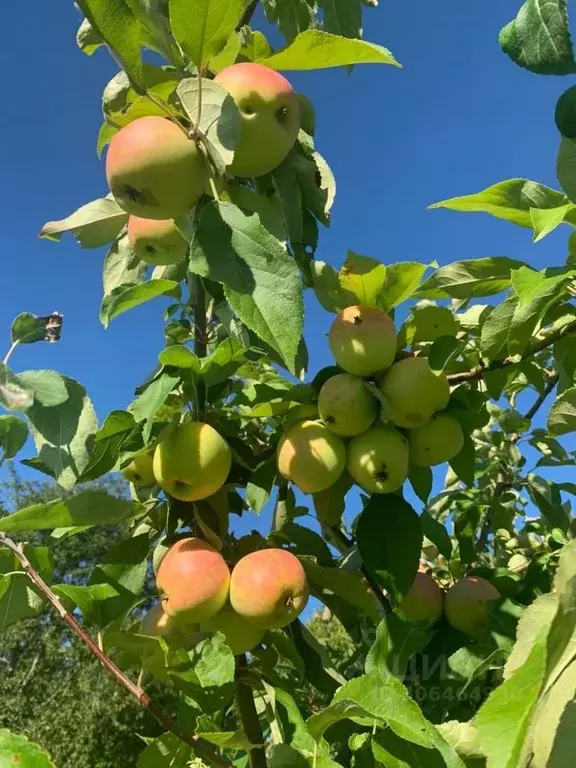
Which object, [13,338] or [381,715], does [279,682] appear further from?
[13,338]

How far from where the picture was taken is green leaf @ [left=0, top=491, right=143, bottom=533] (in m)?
1.13

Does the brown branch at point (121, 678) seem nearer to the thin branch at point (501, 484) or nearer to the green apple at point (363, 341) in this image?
the green apple at point (363, 341)

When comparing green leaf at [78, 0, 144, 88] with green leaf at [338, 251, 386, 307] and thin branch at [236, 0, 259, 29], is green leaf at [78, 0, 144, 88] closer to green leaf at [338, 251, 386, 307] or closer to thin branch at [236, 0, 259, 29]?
thin branch at [236, 0, 259, 29]

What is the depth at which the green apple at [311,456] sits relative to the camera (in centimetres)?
129

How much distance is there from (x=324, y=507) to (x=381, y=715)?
697mm

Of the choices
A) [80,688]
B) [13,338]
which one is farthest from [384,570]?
[80,688]

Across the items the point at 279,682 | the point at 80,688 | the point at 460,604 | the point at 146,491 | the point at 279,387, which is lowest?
the point at 80,688

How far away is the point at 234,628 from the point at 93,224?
82 cm

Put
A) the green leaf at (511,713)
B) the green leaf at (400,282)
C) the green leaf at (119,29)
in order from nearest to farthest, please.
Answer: the green leaf at (511,713), the green leaf at (119,29), the green leaf at (400,282)

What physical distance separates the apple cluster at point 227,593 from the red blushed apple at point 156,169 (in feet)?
1.91

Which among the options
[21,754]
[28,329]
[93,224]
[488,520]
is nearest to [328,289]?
[93,224]

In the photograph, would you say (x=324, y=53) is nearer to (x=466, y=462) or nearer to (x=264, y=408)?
(x=264, y=408)

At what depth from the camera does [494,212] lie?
130cm

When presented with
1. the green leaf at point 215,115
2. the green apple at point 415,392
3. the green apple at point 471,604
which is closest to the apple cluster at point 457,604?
the green apple at point 471,604
